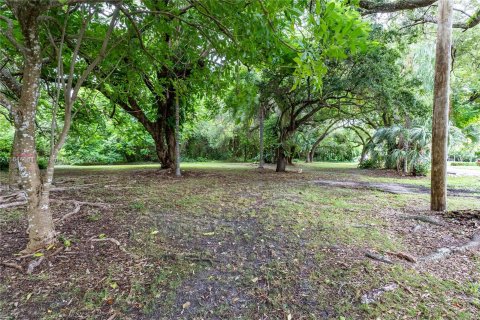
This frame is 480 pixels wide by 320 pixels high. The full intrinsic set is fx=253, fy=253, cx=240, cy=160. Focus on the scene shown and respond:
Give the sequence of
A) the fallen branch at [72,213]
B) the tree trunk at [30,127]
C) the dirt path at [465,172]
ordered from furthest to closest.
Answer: the dirt path at [465,172] < the fallen branch at [72,213] < the tree trunk at [30,127]

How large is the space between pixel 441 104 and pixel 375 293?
3435 mm

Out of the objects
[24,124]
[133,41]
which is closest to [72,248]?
[24,124]

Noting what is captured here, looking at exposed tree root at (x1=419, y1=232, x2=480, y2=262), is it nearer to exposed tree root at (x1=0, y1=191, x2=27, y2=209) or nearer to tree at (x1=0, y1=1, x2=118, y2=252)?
tree at (x1=0, y1=1, x2=118, y2=252)

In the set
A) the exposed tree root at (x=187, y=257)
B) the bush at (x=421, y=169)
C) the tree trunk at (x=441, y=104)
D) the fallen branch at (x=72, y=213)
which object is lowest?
the exposed tree root at (x=187, y=257)

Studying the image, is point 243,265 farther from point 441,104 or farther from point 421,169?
point 421,169

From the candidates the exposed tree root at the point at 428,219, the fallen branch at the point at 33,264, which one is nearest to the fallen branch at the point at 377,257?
the exposed tree root at the point at 428,219

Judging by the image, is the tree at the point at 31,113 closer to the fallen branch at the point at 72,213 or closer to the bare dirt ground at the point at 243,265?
the bare dirt ground at the point at 243,265

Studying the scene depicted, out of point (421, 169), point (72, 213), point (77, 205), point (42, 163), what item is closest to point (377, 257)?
point (72, 213)

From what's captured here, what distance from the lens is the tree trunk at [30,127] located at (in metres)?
2.25

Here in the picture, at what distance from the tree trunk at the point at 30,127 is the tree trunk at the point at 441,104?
5.13m

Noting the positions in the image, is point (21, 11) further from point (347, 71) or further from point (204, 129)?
point (204, 129)

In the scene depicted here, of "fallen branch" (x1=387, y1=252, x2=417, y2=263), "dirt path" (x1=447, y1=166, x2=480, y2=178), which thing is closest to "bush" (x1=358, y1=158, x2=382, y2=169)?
"dirt path" (x1=447, y1=166, x2=480, y2=178)

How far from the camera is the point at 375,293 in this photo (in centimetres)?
190

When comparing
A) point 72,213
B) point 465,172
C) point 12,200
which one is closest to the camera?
point 72,213
